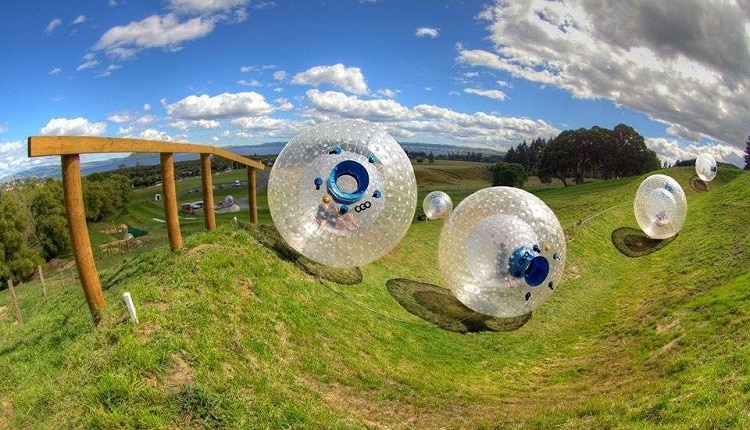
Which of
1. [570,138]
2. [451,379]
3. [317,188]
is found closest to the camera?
[451,379]

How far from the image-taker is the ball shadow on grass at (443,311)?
13.8m

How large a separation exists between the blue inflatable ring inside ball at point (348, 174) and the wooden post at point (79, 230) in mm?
5347

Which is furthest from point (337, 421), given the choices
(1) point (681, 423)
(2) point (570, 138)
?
(2) point (570, 138)

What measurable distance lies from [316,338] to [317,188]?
3.63 meters

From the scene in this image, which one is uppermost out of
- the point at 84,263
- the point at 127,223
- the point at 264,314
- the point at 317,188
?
the point at 317,188

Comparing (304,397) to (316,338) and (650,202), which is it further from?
(650,202)

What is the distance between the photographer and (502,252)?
11.5 metres

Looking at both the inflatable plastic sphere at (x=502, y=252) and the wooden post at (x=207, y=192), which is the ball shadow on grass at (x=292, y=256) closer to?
the wooden post at (x=207, y=192)

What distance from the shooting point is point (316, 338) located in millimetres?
8594

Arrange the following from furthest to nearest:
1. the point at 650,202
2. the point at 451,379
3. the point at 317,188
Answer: the point at 650,202
the point at 317,188
the point at 451,379

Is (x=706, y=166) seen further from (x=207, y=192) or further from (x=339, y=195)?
(x=207, y=192)

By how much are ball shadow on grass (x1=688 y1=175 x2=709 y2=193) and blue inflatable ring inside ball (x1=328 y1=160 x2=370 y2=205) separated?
41.4 metres

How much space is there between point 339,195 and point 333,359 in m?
3.86

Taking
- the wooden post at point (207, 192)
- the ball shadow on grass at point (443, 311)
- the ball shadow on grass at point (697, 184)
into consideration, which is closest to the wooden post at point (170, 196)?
the wooden post at point (207, 192)
